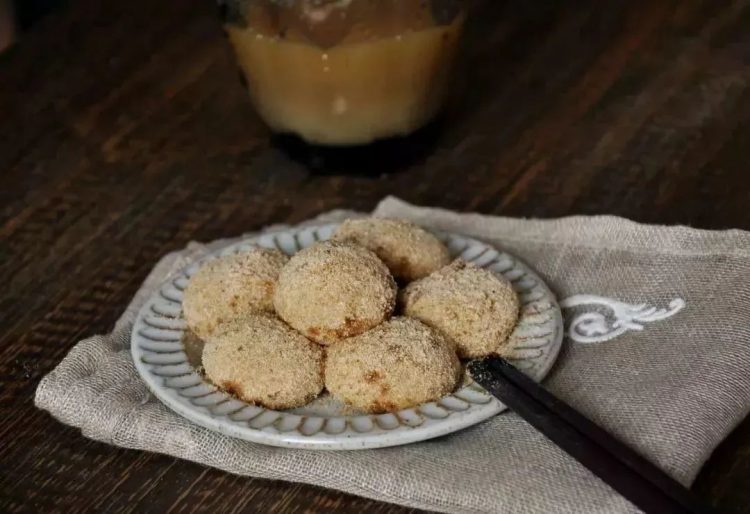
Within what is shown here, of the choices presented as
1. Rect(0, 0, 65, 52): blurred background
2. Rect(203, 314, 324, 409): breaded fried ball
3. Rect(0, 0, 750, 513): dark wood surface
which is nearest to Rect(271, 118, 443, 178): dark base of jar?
Rect(0, 0, 750, 513): dark wood surface

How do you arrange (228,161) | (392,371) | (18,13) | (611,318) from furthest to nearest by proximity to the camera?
(18,13) < (228,161) < (611,318) < (392,371)

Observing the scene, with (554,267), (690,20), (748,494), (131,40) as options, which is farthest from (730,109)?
(131,40)

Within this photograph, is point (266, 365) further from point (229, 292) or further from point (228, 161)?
point (228, 161)

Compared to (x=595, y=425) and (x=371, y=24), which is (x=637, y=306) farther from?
(x=371, y=24)

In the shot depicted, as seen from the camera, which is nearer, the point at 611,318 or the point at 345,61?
the point at 611,318

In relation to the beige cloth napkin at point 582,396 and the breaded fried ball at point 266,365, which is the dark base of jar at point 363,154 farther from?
the breaded fried ball at point 266,365

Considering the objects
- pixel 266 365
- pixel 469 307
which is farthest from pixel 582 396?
pixel 266 365

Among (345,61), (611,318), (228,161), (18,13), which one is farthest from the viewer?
(18,13)
